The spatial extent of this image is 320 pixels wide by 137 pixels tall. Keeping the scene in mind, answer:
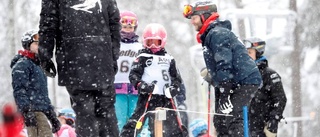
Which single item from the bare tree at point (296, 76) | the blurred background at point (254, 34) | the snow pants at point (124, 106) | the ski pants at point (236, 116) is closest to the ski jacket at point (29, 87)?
the snow pants at point (124, 106)

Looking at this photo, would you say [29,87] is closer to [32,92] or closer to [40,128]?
[32,92]

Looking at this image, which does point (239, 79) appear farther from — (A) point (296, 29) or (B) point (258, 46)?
(A) point (296, 29)

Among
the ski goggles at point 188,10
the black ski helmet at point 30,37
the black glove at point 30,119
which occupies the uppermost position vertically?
the ski goggles at point 188,10

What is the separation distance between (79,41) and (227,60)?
1.27 m

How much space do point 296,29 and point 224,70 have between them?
16.9 metres

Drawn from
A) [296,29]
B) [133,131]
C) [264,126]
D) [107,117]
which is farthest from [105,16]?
[296,29]

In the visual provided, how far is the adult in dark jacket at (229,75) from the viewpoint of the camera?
4.95 meters

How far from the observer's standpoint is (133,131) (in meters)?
6.40

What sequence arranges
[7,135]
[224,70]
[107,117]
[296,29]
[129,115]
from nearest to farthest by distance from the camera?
[7,135]
[107,117]
[224,70]
[129,115]
[296,29]

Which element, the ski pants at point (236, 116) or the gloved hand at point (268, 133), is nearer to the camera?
the ski pants at point (236, 116)

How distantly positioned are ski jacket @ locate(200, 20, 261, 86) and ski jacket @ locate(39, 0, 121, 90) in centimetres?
94

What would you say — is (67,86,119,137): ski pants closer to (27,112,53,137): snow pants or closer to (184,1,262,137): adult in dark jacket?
(184,1,262,137): adult in dark jacket

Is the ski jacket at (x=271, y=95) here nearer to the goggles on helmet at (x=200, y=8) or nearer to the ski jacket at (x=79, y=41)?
the goggles on helmet at (x=200, y=8)

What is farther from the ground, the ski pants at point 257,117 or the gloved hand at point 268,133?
the ski pants at point 257,117
